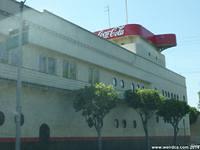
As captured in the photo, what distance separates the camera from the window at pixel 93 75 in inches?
1116

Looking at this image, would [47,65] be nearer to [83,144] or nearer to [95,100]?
[95,100]

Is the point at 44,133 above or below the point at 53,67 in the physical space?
below

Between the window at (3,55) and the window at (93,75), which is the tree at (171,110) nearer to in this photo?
the window at (93,75)

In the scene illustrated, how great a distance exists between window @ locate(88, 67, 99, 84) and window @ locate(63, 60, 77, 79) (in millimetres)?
2303

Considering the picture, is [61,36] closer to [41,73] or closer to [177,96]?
[41,73]

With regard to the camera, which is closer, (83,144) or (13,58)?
(13,58)

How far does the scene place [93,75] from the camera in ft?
94.6

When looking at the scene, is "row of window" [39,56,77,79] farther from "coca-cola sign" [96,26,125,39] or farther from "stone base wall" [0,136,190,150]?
"coca-cola sign" [96,26,125,39]

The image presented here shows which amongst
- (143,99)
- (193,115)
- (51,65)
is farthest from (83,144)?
(193,115)

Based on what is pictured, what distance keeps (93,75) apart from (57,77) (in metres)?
6.07

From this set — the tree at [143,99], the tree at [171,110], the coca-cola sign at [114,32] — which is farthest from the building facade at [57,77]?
the coca-cola sign at [114,32]

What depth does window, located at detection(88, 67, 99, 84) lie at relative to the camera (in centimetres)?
2833

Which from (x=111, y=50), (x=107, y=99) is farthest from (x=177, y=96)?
(x=107, y=99)

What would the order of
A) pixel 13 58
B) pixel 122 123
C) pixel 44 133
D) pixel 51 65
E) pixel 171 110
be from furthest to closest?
pixel 171 110 → pixel 122 123 → pixel 51 65 → pixel 44 133 → pixel 13 58
